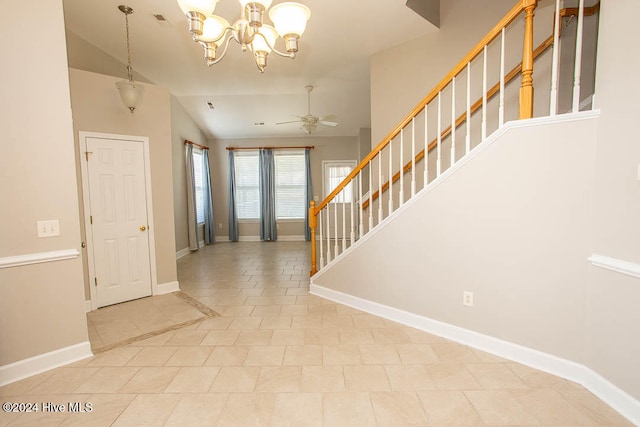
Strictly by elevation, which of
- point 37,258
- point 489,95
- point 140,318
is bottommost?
point 140,318

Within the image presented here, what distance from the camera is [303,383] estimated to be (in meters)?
2.12

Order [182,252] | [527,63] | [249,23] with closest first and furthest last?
[249,23], [527,63], [182,252]

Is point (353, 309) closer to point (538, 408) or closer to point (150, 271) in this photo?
point (538, 408)

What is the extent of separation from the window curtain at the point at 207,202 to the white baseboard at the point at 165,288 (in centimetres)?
386

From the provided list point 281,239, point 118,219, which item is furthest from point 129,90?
point 281,239

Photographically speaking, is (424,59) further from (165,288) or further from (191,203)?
(191,203)

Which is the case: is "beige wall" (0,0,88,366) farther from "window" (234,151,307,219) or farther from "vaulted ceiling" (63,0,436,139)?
"window" (234,151,307,219)

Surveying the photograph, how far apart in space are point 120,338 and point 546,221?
3.68 m

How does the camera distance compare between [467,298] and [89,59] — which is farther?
[89,59]

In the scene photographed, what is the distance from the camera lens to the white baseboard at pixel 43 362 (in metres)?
2.20

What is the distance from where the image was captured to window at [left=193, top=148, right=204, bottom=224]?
7.45m

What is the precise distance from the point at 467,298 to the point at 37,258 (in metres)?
3.41

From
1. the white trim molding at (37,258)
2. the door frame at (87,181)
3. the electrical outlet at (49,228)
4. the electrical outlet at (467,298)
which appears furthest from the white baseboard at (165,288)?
the electrical outlet at (467,298)

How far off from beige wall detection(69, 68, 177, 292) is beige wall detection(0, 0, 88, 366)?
45.7 inches
